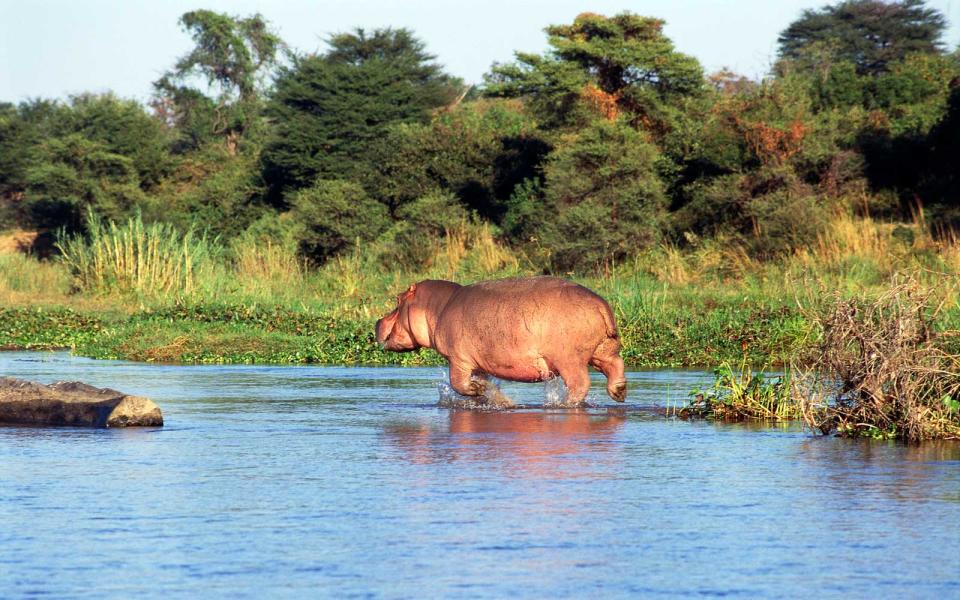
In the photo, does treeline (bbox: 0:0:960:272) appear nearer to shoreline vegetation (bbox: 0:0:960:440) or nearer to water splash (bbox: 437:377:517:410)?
shoreline vegetation (bbox: 0:0:960:440)

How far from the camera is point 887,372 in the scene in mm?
8008

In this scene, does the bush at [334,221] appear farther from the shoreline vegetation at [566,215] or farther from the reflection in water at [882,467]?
the reflection in water at [882,467]

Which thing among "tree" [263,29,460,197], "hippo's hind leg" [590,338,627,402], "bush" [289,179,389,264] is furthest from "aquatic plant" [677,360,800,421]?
"tree" [263,29,460,197]

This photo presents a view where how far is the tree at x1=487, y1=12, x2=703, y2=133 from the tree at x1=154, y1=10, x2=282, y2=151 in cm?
1681

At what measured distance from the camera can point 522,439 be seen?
811 centimetres

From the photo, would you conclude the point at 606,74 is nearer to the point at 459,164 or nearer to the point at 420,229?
the point at 459,164

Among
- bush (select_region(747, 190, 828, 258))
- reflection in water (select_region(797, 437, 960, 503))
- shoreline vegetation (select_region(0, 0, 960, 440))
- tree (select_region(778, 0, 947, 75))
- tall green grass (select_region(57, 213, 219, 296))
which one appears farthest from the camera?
tree (select_region(778, 0, 947, 75))

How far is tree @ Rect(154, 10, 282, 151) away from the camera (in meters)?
46.3

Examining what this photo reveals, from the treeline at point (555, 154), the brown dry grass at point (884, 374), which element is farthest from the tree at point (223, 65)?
the brown dry grass at point (884, 374)

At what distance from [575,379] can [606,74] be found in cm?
2238

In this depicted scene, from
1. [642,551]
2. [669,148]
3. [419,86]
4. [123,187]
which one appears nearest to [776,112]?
[669,148]

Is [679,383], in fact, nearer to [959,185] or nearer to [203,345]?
[203,345]

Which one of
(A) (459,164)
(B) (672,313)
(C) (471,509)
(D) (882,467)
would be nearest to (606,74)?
(A) (459,164)

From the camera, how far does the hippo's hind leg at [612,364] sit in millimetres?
9625
